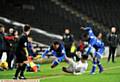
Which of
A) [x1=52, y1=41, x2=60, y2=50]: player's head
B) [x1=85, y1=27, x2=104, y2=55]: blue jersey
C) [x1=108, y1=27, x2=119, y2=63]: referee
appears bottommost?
[x1=108, y1=27, x2=119, y2=63]: referee

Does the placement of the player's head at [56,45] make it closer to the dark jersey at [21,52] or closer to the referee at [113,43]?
the dark jersey at [21,52]

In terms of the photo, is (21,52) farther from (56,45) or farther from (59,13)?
(59,13)

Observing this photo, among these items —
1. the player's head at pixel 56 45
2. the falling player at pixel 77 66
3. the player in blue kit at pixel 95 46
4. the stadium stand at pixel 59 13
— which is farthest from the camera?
the stadium stand at pixel 59 13

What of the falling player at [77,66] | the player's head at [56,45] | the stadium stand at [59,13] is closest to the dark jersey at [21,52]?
the falling player at [77,66]

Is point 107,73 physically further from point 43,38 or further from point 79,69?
point 43,38

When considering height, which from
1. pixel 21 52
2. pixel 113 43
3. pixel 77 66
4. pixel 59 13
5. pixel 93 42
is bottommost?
pixel 113 43

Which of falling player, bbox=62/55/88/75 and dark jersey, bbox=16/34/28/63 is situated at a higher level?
dark jersey, bbox=16/34/28/63

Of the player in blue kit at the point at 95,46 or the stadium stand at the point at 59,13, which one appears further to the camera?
the stadium stand at the point at 59,13

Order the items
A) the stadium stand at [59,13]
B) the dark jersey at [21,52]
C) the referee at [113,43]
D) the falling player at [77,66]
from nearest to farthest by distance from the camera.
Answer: the dark jersey at [21,52], the falling player at [77,66], the referee at [113,43], the stadium stand at [59,13]

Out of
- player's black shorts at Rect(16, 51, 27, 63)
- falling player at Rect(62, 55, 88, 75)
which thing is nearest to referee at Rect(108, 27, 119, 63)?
falling player at Rect(62, 55, 88, 75)

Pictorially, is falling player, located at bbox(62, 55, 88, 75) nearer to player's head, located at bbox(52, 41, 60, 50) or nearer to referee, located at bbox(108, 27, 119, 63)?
player's head, located at bbox(52, 41, 60, 50)

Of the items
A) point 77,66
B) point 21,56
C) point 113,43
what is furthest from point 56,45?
point 113,43

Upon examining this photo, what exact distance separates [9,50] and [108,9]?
17.7 metres

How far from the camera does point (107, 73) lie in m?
21.4
